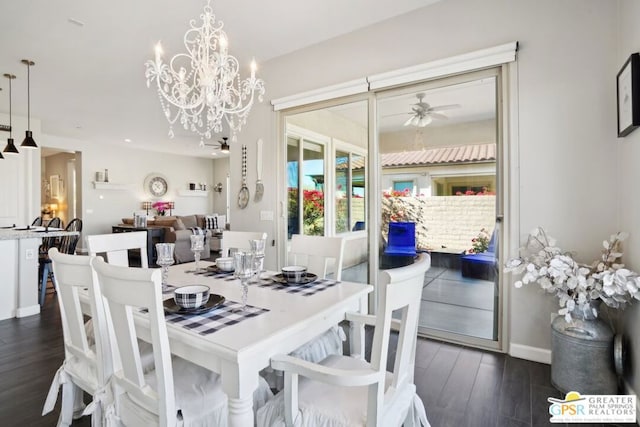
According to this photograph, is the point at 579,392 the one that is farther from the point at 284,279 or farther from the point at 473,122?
the point at 473,122

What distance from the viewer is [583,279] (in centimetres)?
189

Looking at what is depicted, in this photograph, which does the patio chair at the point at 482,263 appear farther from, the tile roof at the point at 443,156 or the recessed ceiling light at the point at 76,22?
the recessed ceiling light at the point at 76,22

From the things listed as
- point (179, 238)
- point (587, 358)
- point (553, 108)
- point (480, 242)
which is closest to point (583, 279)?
point (587, 358)

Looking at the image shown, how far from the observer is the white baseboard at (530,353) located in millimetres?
2383

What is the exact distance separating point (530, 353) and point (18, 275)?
5032mm

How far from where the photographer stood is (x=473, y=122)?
283cm

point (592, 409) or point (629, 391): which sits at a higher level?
point (629, 391)

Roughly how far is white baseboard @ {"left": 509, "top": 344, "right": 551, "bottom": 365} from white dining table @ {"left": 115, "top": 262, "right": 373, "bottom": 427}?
4.88ft

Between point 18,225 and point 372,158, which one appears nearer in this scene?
point 372,158

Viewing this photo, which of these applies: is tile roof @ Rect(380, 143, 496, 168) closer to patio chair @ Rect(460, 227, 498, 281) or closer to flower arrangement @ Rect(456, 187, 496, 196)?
flower arrangement @ Rect(456, 187, 496, 196)

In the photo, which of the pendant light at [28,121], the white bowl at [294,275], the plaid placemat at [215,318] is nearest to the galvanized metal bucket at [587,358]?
the white bowl at [294,275]

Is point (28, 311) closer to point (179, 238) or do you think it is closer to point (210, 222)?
point (179, 238)

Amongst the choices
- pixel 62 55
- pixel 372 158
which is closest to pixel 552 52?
pixel 372 158

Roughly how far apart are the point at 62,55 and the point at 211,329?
4098 millimetres
